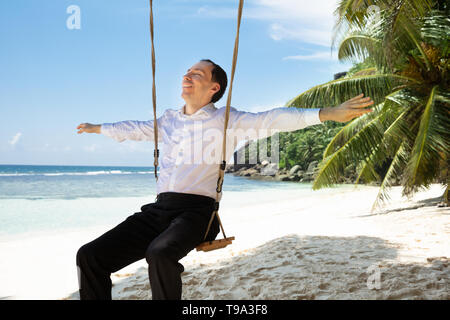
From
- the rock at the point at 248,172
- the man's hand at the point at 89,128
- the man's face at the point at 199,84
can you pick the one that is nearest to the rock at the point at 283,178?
the rock at the point at 248,172

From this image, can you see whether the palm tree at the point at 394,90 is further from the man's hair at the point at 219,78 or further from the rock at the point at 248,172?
the rock at the point at 248,172

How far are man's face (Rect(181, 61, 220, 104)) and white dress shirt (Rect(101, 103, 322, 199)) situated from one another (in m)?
0.08

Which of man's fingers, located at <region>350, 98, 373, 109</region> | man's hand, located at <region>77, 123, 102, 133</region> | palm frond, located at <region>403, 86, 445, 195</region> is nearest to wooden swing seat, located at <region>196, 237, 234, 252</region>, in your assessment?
man's fingers, located at <region>350, 98, 373, 109</region>

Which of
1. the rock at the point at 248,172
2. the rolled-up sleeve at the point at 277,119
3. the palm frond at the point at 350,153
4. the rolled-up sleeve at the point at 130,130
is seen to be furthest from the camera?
the rock at the point at 248,172

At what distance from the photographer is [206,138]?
2.55 m

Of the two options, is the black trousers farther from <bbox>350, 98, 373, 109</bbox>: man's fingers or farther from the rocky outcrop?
the rocky outcrop

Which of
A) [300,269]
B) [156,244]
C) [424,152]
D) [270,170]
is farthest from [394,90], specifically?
[270,170]

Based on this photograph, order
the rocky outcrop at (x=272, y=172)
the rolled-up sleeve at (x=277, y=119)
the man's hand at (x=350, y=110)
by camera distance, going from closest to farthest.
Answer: the man's hand at (x=350, y=110)
the rolled-up sleeve at (x=277, y=119)
the rocky outcrop at (x=272, y=172)

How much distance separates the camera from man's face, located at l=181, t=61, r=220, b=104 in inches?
104

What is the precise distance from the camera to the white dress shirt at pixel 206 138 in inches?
95.1

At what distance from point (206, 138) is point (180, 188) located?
368mm
